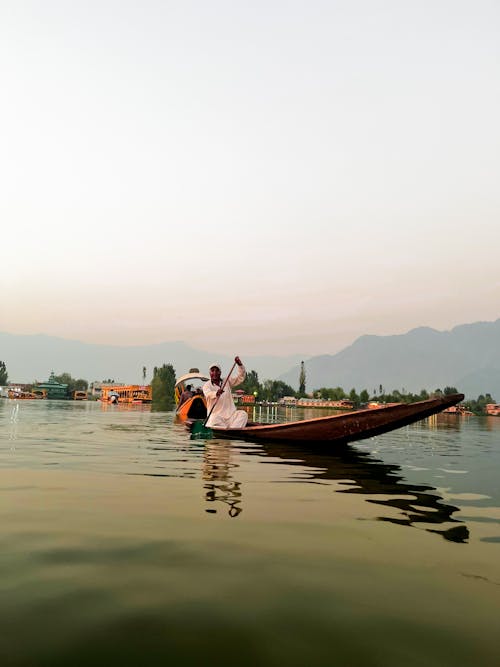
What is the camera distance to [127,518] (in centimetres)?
593

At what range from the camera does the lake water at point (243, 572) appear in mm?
2893

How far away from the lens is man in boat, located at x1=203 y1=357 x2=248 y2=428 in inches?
646

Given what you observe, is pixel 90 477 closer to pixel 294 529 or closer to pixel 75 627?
pixel 294 529

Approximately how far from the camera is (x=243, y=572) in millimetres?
4191

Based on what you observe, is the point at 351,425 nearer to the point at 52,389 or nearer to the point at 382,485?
the point at 382,485

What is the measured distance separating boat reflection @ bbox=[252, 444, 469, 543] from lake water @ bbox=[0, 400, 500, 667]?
0.19ft

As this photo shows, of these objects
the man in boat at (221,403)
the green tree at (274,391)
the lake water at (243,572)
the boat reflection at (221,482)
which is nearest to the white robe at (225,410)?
the man in boat at (221,403)

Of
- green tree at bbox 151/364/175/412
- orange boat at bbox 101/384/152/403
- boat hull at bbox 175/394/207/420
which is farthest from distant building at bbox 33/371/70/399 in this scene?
boat hull at bbox 175/394/207/420

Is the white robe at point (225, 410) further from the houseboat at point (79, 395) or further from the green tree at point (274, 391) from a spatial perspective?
the houseboat at point (79, 395)

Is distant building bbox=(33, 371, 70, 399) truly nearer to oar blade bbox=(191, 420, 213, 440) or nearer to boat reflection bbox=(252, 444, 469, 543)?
oar blade bbox=(191, 420, 213, 440)

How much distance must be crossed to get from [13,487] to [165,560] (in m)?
4.50

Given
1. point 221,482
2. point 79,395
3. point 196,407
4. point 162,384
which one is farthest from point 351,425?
point 79,395

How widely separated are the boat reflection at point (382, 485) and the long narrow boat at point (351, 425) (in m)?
0.39

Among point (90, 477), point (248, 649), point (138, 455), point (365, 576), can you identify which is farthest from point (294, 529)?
point (138, 455)
